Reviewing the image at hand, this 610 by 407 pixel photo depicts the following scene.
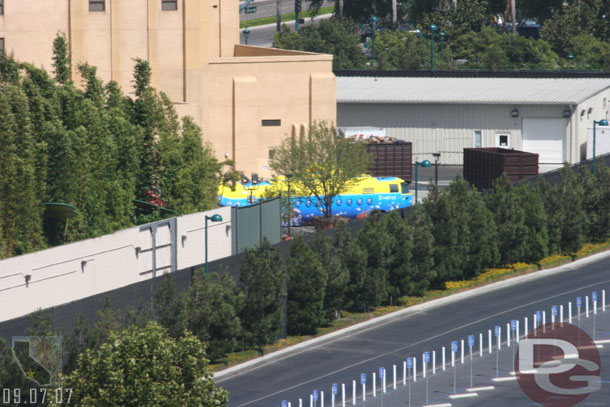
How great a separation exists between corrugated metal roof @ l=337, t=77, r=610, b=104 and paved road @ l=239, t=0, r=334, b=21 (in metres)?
73.1

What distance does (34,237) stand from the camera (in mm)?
47688

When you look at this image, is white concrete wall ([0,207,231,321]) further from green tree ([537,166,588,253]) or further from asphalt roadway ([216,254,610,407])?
green tree ([537,166,588,253])

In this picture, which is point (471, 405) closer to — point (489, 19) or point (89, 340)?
point (89, 340)

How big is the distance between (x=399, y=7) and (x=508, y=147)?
69.8 meters

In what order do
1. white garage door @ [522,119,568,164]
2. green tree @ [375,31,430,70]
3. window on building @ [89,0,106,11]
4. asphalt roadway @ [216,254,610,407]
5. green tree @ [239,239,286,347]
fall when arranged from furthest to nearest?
green tree @ [375,31,430,70], white garage door @ [522,119,568,164], window on building @ [89,0,106,11], green tree @ [239,239,286,347], asphalt roadway @ [216,254,610,407]

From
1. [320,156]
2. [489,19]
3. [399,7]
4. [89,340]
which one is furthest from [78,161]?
[399,7]

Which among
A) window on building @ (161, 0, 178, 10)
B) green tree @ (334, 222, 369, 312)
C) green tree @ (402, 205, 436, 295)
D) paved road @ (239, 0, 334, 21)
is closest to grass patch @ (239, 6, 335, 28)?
paved road @ (239, 0, 334, 21)

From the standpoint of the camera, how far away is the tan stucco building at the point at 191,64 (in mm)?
68938

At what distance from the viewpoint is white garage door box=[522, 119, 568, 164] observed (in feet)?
265

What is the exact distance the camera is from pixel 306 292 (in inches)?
1783

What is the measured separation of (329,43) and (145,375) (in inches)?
3524

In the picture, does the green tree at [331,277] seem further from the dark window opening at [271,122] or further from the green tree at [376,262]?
the dark window opening at [271,122]

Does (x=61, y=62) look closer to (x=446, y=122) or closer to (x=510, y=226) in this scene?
(x=510, y=226)

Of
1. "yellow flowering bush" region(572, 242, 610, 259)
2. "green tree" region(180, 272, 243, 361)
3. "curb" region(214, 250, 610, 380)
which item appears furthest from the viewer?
"yellow flowering bush" region(572, 242, 610, 259)
